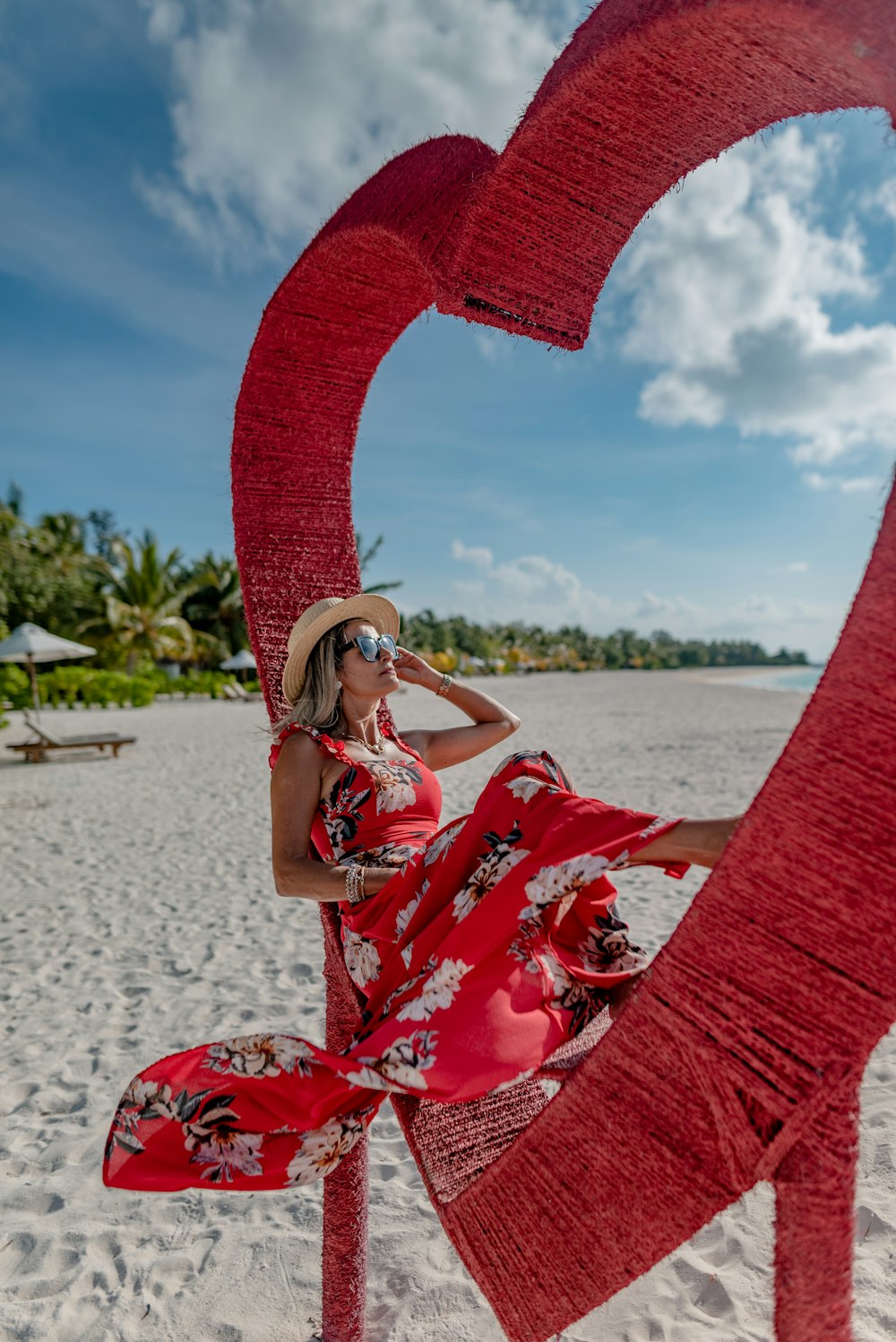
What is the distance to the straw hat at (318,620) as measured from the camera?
241 cm

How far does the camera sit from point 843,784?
3.23ft

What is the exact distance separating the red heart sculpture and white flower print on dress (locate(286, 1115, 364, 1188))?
233mm

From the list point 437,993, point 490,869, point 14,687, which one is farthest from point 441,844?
point 14,687

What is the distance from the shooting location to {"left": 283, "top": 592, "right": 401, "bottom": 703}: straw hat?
241 centimetres

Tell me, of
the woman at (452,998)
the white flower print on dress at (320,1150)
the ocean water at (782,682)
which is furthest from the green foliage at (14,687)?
the ocean water at (782,682)

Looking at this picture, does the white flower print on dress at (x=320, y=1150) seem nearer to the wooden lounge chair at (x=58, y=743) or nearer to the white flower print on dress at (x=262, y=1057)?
the white flower print on dress at (x=262, y=1057)

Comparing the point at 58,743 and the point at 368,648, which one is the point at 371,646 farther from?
the point at 58,743

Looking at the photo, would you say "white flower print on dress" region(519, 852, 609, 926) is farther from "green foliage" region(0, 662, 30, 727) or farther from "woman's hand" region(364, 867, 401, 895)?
"green foliage" region(0, 662, 30, 727)

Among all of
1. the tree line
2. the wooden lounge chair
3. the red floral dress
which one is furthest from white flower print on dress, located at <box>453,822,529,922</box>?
the tree line

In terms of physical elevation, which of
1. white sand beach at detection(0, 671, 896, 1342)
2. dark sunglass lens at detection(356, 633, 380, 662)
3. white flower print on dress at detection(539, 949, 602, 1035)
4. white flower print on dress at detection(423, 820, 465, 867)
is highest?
dark sunglass lens at detection(356, 633, 380, 662)

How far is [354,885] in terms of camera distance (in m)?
2.06

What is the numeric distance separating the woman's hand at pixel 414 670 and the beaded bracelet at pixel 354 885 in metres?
0.72

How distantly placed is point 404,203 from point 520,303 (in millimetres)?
423

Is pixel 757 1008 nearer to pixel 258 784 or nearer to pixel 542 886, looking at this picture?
pixel 542 886
